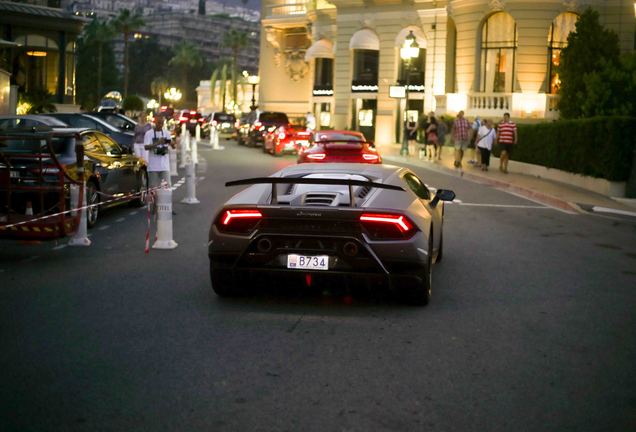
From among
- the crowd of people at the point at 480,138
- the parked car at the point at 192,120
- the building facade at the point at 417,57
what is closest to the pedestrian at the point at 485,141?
the crowd of people at the point at 480,138

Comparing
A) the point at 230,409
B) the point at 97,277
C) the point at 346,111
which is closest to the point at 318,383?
the point at 230,409

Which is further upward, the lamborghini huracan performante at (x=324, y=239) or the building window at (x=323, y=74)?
the building window at (x=323, y=74)

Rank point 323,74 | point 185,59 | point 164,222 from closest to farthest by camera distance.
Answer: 1. point 164,222
2. point 323,74
3. point 185,59

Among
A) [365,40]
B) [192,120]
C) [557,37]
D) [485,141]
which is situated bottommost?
[485,141]

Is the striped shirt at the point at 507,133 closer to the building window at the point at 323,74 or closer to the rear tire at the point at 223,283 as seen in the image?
the rear tire at the point at 223,283

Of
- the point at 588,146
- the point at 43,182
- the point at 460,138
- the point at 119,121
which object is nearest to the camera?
the point at 43,182

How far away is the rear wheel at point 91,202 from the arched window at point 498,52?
33090 millimetres

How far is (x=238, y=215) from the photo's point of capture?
354 inches

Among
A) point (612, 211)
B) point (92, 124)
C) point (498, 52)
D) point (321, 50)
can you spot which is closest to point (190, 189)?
point (92, 124)

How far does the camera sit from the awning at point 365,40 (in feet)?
187

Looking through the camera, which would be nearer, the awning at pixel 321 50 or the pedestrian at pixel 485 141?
the pedestrian at pixel 485 141

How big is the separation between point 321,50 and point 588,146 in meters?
39.7

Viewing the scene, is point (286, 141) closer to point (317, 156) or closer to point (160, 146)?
point (317, 156)

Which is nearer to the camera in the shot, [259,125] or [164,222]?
Answer: [164,222]
